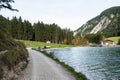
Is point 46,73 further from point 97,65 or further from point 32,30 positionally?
point 32,30

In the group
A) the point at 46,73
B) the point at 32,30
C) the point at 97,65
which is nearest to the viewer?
the point at 46,73

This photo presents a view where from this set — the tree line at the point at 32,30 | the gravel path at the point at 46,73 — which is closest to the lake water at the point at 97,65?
the gravel path at the point at 46,73

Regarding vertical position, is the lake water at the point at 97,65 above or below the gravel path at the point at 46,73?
below

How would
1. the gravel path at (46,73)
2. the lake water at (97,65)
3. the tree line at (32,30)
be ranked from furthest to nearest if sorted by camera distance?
the tree line at (32,30)
the lake water at (97,65)
the gravel path at (46,73)

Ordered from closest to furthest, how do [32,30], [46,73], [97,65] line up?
1. [46,73]
2. [97,65]
3. [32,30]

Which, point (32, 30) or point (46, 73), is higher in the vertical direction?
point (32, 30)

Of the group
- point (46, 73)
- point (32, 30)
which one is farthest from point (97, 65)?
point (32, 30)

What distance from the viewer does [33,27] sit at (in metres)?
182

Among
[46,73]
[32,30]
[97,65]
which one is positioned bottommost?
[97,65]

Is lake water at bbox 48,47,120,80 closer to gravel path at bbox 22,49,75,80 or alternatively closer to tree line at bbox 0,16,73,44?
gravel path at bbox 22,49,75,80

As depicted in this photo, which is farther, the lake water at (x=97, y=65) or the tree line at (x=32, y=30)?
the tree line at (x=32, y=30)

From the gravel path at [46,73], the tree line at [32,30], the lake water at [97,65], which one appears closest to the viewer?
the gravel path at [46,73]

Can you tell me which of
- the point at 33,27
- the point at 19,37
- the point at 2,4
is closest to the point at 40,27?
the point at 33,27

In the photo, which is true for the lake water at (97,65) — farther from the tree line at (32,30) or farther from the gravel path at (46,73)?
the tree line at (32,30)
